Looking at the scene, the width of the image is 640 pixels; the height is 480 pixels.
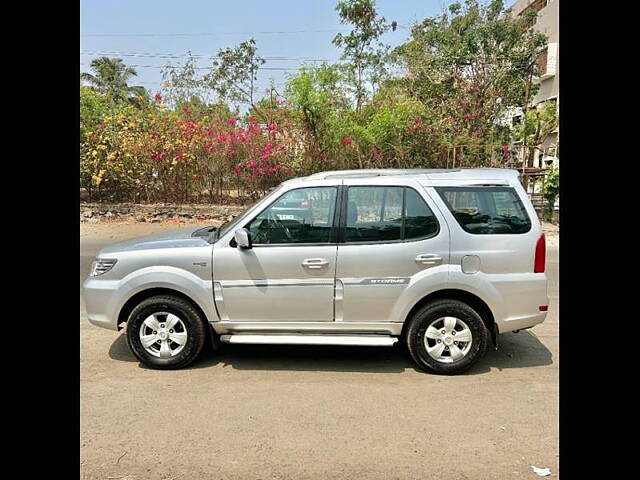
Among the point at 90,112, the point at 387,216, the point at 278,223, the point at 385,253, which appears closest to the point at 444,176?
the point at 387,216

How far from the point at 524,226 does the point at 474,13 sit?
22566 millimetres

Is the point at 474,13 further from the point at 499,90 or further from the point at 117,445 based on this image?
the point at 117,445

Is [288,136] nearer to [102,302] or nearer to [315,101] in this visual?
[315,101]

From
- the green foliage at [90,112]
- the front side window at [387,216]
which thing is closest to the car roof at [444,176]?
the front side window at [387,216]

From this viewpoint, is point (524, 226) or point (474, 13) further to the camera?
point (474, 13)

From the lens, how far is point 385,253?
4.51 meters

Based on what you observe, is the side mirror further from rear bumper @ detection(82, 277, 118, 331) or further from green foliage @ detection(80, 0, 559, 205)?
green foliage @ detection(80, 0, 559, 205)

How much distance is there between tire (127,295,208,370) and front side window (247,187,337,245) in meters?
0.97

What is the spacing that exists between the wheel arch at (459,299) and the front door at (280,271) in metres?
0.77

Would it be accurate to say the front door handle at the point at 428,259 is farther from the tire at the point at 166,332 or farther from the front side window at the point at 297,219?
the tire at the point at 166,332

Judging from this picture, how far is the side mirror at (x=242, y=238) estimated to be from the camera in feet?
14.8

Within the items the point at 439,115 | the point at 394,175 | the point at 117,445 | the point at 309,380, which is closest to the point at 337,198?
the point at 394,175

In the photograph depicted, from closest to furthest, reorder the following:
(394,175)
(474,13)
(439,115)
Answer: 1. (394,175)
2. (439,115)
3. (474,13)
